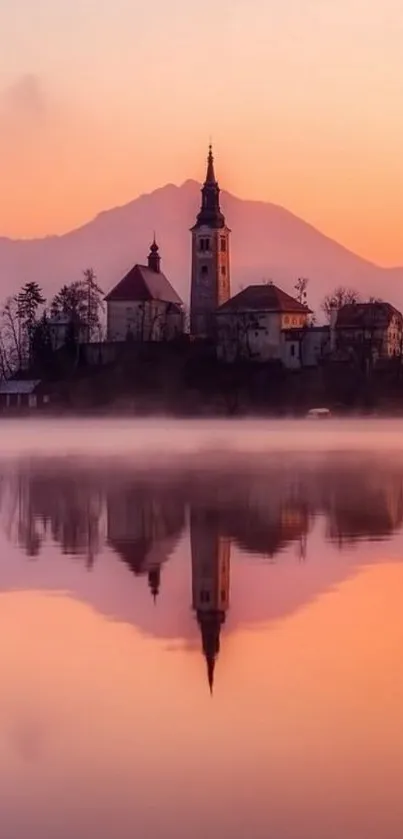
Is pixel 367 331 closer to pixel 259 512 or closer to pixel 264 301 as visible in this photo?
pixel 264 301

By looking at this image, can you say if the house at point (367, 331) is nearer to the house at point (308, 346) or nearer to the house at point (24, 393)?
the house at point (308, 346)

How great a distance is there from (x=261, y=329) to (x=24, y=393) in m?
26.8

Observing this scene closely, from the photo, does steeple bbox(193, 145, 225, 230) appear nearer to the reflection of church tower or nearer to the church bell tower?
the church bell tower

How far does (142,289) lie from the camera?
15275 cm

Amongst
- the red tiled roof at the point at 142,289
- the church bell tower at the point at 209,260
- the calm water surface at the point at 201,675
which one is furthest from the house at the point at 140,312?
the calm water surface at the point at 201,675

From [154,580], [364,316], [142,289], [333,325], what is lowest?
[154,580]

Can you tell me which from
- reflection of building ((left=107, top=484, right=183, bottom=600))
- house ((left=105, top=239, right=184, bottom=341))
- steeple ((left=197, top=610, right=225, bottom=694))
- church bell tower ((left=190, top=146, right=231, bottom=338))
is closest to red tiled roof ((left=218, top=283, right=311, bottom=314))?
church bell tower ((left=190, top=146, right=231, bottom=338))

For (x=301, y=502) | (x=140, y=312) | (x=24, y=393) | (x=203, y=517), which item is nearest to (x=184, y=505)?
(x=301, y=502)

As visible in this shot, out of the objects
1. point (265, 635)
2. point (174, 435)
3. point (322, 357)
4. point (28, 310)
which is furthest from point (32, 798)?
point (28, 310)

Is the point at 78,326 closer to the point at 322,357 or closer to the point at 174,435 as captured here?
the point at 322,357

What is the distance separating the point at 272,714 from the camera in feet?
41.8

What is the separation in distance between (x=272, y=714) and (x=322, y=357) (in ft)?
419

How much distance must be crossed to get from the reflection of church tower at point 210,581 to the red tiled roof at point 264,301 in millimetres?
116128

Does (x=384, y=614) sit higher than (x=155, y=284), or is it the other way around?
(x=155, y=284)
